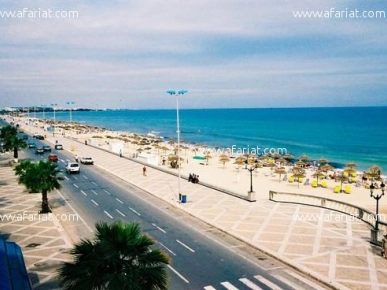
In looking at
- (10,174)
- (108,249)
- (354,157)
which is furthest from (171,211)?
(354,157)

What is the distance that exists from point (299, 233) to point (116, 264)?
15581 millimetres

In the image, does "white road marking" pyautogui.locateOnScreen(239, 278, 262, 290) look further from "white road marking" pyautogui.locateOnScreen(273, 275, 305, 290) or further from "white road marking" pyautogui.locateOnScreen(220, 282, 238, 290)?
"white road marking" pyautogui.locateOnScreen(273, 275, 305, 290)

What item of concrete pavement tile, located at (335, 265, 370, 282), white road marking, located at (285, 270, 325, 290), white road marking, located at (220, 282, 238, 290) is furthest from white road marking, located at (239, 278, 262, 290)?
concrete pavement tile, located at (335, 265, 370, 282)

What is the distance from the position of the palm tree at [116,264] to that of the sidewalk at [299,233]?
9.42 meters

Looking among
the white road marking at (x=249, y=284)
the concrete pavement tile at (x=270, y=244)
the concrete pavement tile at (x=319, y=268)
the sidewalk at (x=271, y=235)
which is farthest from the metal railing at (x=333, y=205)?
the white road marking at (x=249, y=284)

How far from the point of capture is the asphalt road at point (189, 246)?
17422 millimetres

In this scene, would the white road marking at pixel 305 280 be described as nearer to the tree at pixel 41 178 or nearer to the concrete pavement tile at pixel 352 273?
the concrete pavement tile at pixel 352 273

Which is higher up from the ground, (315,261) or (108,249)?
(108,249)

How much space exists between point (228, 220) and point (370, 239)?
351 inches

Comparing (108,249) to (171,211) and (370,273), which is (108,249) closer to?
(370,273)

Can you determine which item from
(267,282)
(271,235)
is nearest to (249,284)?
(267,282)

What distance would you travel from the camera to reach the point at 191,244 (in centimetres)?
2248

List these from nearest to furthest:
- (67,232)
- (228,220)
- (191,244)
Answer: (191,244) < (67,232) < (228,220)

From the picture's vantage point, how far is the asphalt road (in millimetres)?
17422
